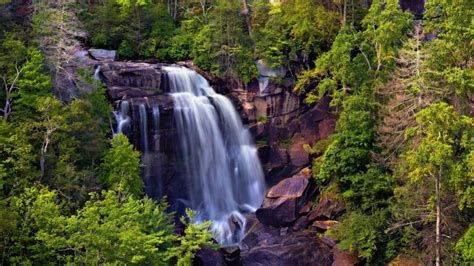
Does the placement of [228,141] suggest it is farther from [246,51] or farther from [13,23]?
[13,23]

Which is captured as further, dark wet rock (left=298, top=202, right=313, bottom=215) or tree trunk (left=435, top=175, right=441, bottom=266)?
dark wet rock (left=298, top=202, right=313, bottom=215)

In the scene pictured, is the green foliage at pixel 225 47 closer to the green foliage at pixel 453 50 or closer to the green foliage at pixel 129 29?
the green foliage at pixel 129 29

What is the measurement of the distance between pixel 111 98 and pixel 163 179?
5.72 m

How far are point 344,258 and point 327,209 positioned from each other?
383cm

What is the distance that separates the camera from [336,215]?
30.0m

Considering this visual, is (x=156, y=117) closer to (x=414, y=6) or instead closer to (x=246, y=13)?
(x=246, y=13)

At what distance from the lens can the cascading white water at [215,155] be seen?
32.4 meters

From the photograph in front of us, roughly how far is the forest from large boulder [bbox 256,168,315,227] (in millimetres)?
682

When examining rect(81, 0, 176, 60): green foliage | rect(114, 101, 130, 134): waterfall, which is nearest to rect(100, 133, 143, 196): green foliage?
rect(114, 101, 130, 134): waterfall

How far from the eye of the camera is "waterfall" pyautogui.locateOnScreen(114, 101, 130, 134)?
30714 millimetres

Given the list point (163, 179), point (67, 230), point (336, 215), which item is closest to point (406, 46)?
point (336, 215)

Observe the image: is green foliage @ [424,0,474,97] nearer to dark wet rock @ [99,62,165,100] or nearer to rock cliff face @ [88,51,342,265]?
rock cliff face @ [88,51,342,265]

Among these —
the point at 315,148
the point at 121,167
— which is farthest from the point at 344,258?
the point at 121,167

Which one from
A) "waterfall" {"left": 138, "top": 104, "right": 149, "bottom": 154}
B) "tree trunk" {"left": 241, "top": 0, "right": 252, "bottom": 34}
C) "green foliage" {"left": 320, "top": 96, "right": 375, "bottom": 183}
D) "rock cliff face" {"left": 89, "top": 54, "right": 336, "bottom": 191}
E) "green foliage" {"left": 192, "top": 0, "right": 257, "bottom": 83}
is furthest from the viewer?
"tree trunk" {"left": 241, "top": 0, "right": 252, "bottom": 34}
